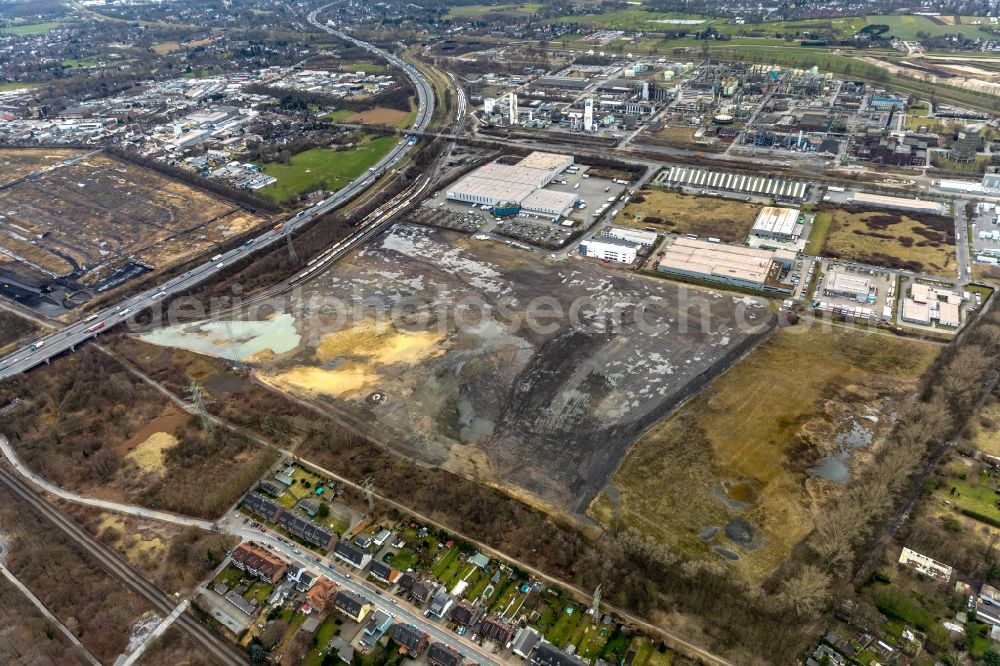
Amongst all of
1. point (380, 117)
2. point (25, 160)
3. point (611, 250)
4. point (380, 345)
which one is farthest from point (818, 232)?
point (25, 160)

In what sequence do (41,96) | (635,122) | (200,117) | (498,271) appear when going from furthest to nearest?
1. (41,96)
2. (200,117)
3. (635,122)
4. (498,271)

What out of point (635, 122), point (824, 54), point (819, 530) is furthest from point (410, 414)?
point (824, 54)

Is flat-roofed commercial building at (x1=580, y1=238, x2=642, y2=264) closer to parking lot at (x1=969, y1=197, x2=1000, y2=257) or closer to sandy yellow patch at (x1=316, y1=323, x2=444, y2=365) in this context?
sandy yellow patch at (x1=316, y1=323, x2=444, y2=365)

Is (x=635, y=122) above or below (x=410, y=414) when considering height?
above

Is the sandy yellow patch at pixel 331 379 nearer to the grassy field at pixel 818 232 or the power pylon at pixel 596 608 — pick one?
the power pylon at pixel 596 608

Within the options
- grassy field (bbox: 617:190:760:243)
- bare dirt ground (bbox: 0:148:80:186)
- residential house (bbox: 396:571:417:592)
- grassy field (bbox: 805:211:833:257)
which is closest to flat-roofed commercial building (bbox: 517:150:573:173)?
grassy field (bbox: 617:190:760:243)

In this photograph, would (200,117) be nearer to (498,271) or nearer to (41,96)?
(41,96)

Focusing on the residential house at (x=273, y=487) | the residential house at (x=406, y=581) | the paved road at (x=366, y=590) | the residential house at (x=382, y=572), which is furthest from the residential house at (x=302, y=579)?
the residential house at (x=273, y=487)

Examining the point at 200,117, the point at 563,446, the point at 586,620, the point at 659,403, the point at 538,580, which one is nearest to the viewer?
the point at 586,620
